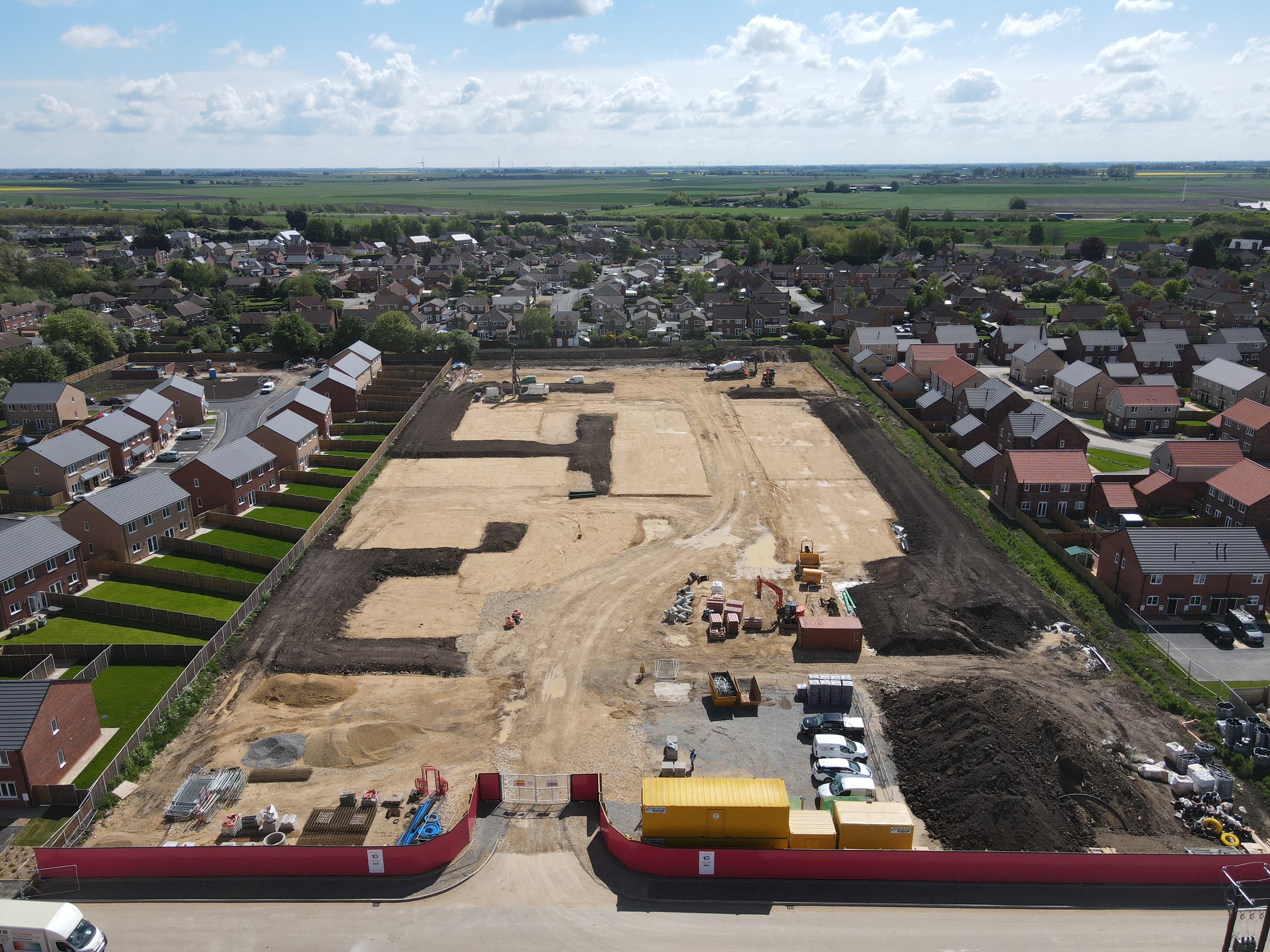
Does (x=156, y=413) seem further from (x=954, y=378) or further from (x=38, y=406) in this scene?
(x=954, y=378)

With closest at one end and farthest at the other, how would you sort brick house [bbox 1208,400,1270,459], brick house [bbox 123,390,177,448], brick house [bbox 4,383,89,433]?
1. brick house [bbox 1208,400,1270,459]
2. brick house [bbox 123,390,177,448]
3. brick house [bbox 4,383,89,433]

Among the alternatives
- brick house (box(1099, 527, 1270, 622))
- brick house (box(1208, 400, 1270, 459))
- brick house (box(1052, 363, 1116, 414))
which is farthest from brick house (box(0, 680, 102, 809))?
brick house (box(1052, 363, 1116, 414))

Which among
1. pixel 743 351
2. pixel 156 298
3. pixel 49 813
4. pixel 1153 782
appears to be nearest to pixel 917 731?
pixel 1153 782

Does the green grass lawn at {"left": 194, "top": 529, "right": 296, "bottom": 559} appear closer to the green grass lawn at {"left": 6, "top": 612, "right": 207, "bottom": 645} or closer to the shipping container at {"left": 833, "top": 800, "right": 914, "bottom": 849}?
the green grass lawn at {"left": 6, "top": 612, "right": 207, "bottom": 645}

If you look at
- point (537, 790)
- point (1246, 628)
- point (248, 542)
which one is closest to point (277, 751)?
point (537, 790)

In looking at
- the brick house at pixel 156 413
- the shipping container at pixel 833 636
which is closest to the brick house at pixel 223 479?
the brick house at pixel 156 413

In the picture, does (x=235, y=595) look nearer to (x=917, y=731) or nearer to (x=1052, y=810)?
(x=917, y=731)
